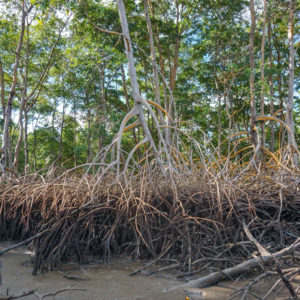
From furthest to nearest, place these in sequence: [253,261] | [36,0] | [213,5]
Result: [213,5], [36,0], [253,261]

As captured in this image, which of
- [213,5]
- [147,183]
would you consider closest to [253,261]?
[147,183]

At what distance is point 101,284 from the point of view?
76.7 inches

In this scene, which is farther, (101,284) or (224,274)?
(101,284)

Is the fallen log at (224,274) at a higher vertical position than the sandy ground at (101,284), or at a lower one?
higher

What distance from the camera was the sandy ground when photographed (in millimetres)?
1737

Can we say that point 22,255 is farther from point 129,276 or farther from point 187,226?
point 187,226

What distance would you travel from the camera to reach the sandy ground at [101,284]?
174 centimetres

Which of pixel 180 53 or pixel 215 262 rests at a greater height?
pixel 180 53

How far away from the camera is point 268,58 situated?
10.2 metres

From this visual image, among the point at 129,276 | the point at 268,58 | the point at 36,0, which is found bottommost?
the point at 129,276

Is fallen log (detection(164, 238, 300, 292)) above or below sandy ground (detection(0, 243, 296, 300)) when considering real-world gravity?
above

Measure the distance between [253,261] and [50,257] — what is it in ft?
4.60

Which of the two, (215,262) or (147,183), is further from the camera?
(147,183)

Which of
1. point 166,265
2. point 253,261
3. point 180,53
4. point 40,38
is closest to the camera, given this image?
point 253,261
